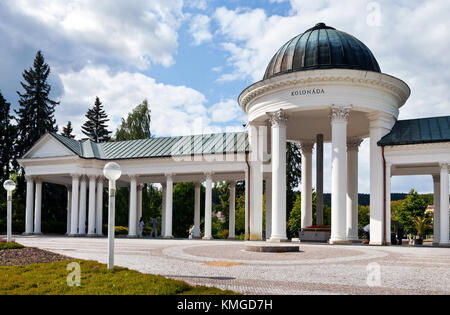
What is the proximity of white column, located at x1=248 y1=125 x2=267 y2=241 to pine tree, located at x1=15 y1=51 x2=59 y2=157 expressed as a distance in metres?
35.9

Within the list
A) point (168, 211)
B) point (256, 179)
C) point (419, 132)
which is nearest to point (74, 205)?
point (168, 211)

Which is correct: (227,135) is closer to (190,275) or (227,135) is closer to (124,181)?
(124,181)

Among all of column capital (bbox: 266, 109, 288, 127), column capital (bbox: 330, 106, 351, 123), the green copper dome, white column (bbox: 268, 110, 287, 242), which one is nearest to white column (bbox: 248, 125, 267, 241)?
white column (bbox: 268, 110, 287, 242)

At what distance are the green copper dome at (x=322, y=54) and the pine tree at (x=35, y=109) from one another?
1573 inches

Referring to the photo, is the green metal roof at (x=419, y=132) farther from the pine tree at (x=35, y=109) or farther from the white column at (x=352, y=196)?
the pine tree at (x=35, y=109)

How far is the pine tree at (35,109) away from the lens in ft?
209

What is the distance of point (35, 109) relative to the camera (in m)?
65.0

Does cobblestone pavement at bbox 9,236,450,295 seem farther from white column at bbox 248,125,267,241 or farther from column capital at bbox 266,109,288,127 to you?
white column at bbox 248,125,267,241

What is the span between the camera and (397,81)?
33.9 m

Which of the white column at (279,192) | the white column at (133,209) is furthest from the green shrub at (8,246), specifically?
the white column at (133,209)

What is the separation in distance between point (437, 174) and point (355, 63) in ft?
39.5

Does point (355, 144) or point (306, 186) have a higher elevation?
point (355, 144)

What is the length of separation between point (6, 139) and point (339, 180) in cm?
4506

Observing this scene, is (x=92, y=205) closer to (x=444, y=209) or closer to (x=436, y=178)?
(x=444, y=209)
